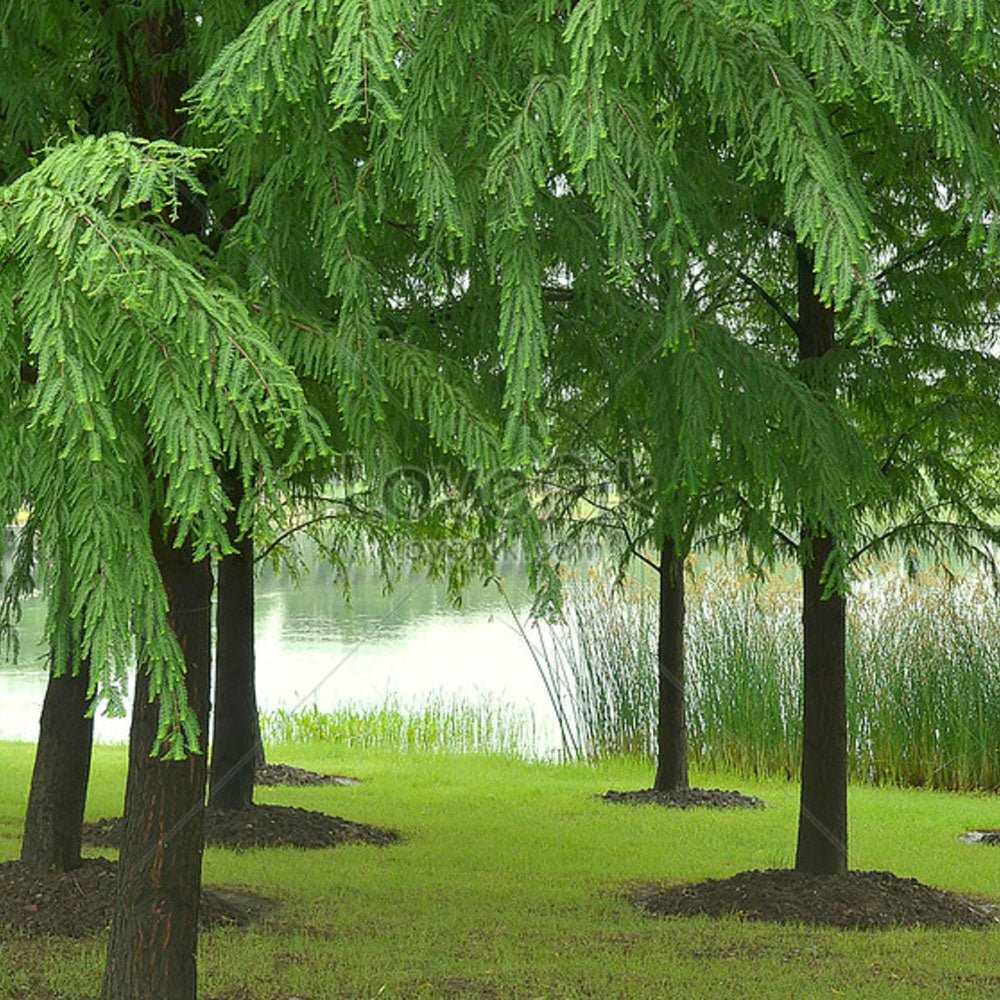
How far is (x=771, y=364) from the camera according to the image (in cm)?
498

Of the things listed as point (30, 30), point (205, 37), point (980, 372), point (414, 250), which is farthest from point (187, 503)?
point (980, 372)

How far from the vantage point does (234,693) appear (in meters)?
9.03

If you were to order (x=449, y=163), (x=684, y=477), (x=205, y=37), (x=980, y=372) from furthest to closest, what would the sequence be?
(x=980, y=372), (x=684, y=477), (x=205, y=37), (x=449, y=163)

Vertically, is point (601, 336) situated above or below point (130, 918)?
above

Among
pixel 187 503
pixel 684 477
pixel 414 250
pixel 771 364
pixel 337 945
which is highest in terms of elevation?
pixel 414 250

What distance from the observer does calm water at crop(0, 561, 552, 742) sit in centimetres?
1589

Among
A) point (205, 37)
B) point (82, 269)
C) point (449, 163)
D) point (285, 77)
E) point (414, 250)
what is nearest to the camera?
point (82, 269)

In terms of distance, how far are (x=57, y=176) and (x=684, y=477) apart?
2.33m

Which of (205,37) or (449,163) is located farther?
(205,37)

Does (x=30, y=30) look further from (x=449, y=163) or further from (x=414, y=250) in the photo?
(x=449, y=163)

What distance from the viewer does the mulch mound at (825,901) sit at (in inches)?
253

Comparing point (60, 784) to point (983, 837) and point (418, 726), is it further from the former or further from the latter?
point (418, 726)

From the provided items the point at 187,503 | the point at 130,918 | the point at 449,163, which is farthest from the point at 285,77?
the point at 130,918

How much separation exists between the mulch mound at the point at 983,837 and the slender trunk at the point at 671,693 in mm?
2047
